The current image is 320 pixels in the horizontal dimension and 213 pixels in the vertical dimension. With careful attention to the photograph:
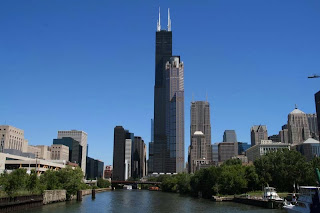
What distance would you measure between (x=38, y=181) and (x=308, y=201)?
71469 millimetres

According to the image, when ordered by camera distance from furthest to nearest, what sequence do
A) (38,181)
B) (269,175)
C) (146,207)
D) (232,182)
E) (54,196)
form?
(232,182) < (269,175) < (54,196) < (146,207) < (38,181)

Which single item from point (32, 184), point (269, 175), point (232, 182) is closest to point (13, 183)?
point (32, 184)

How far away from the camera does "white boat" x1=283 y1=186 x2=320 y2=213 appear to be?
216 ft

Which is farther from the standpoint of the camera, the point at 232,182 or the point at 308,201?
the point at 232,182

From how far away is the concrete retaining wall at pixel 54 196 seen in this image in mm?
103037

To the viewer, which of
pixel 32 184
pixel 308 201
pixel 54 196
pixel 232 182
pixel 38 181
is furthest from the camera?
pixel 232 182

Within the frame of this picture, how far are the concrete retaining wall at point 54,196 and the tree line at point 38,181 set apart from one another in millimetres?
1914

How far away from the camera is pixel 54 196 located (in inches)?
4306

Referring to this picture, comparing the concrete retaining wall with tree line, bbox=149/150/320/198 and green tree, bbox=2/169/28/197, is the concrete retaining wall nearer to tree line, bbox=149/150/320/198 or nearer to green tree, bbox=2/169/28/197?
green tree, bbox=2/169/28/197

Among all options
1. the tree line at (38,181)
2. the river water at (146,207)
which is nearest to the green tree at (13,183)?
the tree line at (38,181)

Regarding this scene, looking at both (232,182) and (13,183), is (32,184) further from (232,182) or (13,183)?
(232,182)

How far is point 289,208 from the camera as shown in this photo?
7925 cm

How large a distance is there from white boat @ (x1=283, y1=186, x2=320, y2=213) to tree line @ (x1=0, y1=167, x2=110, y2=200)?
64273 millimetres

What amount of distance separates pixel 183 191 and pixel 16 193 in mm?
127194
